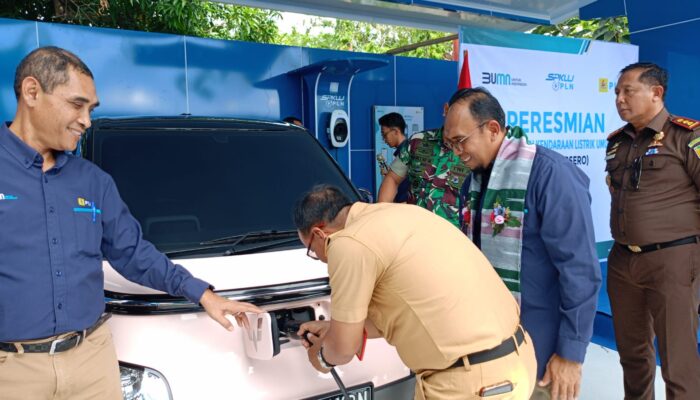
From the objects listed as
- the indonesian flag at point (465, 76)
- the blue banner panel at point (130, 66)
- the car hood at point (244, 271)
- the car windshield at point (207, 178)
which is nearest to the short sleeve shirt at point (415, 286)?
the car hood at point (244, 271)

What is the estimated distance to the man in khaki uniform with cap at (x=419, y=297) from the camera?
1554 millimetres

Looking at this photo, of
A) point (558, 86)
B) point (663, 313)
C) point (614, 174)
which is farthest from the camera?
point (558, 86)

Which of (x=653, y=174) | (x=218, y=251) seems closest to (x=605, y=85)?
(x=653, y=174)

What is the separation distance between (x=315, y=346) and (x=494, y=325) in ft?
1.92

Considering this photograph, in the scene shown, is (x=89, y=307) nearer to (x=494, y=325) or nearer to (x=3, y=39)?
(x=494, y=325)

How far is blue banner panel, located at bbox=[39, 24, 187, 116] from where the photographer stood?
20.6 ft

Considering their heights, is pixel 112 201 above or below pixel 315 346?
above

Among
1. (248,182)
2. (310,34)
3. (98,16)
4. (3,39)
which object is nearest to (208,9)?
(98,16)

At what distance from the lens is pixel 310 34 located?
23922 mm

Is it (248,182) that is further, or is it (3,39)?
(3,39)

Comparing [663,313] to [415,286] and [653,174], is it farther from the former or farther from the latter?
[415,286]

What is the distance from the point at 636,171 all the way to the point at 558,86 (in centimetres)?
269

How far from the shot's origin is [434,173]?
13.3 feet

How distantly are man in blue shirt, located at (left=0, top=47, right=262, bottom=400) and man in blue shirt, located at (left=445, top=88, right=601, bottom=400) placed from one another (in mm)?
1073
